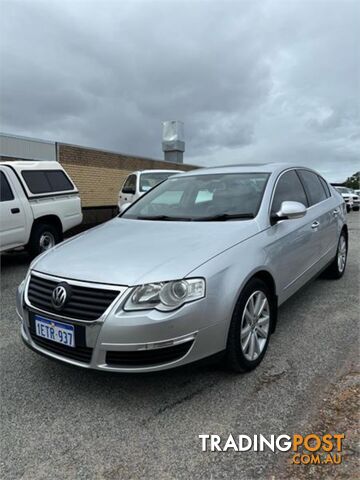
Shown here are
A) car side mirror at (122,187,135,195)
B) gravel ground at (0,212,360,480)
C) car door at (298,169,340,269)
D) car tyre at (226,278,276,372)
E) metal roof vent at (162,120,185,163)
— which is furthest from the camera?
metal roof vent at (162,120,185,163)

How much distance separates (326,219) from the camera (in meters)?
4.51

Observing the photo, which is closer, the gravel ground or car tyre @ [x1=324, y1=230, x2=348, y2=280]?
the gravel ground

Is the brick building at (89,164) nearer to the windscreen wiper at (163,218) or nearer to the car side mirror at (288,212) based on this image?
the windscreen wiper at (163,218)

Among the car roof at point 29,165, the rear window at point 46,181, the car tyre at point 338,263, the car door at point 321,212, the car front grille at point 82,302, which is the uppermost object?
the car roof at point 29,165

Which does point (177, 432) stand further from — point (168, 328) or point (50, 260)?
→ point (50, 260)

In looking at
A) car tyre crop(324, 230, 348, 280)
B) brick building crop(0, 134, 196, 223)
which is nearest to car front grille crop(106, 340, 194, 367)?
car tyre crop(324, 230, 348, 280)

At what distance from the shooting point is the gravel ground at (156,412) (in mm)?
1993

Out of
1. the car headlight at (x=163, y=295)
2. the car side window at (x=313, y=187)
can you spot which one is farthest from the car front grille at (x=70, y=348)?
the car side window at (x=313, y=187)

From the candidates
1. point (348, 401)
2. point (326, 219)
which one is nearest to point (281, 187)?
point (326, 219)

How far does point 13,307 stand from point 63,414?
7.89ft

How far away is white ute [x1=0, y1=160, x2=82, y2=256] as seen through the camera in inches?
248

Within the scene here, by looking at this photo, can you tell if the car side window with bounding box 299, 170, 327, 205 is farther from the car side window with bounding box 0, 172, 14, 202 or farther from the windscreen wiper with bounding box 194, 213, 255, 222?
the car side window with bounding box 0, 172, 14, 202

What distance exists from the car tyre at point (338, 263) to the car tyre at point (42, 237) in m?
4.76

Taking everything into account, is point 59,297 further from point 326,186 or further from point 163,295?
point 326,186
